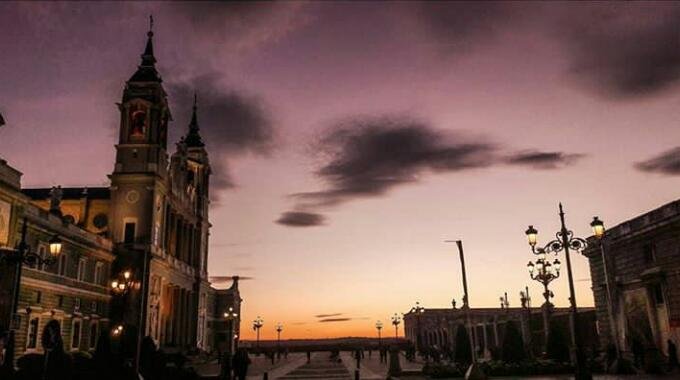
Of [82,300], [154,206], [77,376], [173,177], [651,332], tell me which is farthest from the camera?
[173,177]

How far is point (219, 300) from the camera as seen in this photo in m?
106

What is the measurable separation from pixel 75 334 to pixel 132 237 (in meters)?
13.6

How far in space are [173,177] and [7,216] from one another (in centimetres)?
3880

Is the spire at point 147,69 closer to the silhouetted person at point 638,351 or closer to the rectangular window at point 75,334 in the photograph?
the rectangular window at point 75,334

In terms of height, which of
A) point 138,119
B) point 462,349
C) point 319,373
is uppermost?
point 138,119

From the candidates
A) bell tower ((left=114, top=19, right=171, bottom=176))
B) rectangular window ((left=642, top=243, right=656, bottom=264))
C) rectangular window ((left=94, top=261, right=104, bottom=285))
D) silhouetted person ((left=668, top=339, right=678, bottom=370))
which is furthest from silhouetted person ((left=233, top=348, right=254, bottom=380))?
bell tower ((left=114, top=19, right=171, bottom=176))

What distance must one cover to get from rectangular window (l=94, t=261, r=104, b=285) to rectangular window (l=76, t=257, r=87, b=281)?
8.58 feet

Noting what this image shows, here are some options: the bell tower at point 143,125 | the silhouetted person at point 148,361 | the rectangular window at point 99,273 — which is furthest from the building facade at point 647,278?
the bell tower at point 143,125

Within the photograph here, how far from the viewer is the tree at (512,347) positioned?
39.8m

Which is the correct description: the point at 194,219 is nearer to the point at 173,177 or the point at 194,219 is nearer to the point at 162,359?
the point at 173,177

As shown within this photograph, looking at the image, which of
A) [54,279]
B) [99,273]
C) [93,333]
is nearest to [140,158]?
[99,273]

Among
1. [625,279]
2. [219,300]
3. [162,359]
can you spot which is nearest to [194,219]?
[219,300]

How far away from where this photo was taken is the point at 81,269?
1966 inches

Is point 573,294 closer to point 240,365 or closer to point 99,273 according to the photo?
point 240,365
